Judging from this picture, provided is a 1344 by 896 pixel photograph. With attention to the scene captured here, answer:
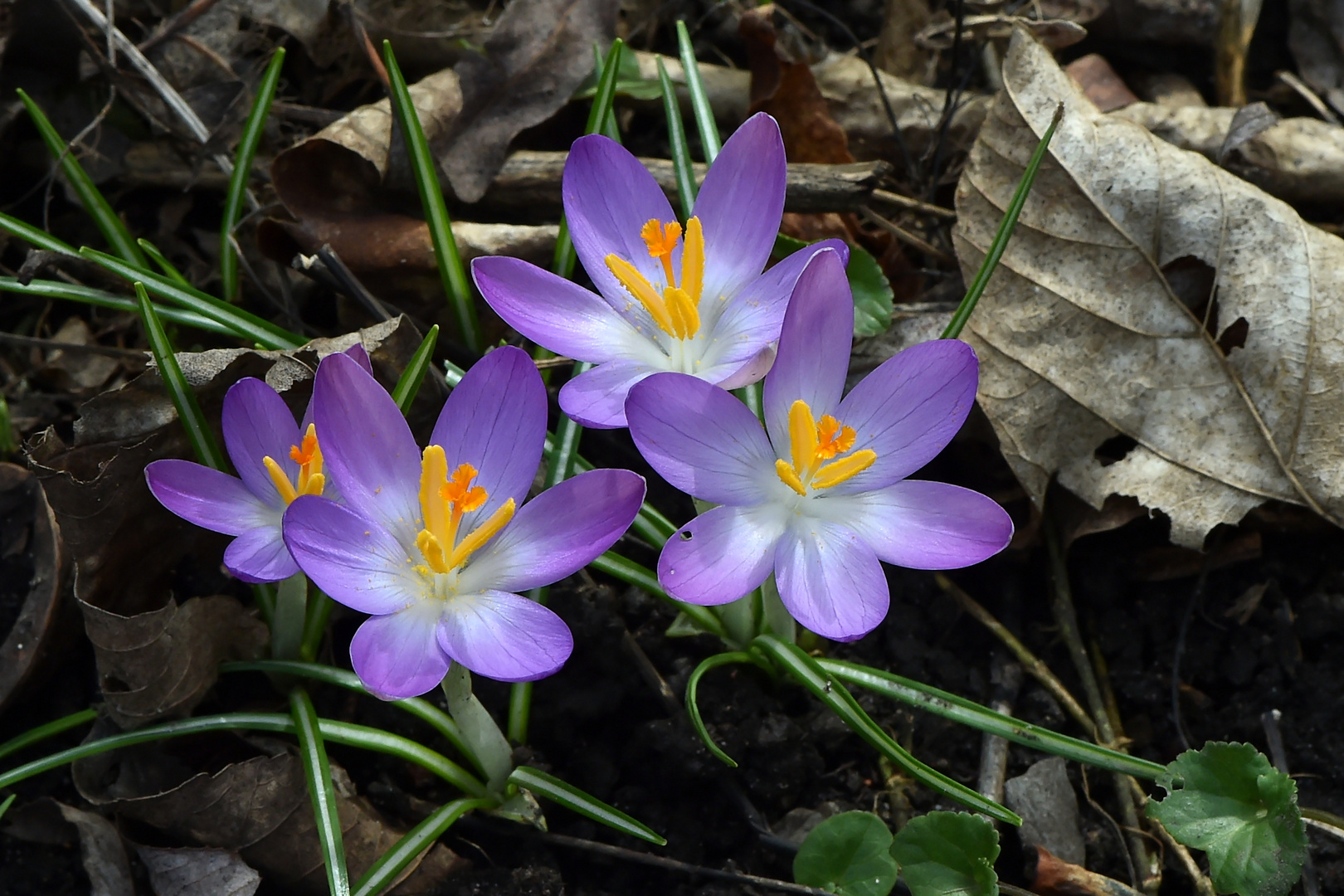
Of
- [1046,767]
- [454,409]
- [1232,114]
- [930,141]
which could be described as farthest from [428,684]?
[1232,114]

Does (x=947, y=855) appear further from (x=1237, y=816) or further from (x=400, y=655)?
(x=400, y=655)

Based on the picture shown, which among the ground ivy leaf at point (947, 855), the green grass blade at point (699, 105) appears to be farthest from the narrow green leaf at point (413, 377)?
the ground ivy leaf at point (947, 855)

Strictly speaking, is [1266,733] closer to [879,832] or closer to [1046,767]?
[1046,767]

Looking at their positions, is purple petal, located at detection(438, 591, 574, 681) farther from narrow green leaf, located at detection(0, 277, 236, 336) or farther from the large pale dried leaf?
the large pale dried leaf

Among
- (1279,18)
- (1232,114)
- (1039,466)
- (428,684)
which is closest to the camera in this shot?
(428,684)

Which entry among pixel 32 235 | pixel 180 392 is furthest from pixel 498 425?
pixel 32 235

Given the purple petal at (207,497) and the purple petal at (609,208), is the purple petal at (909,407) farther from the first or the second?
the purple petal at (207,497)
